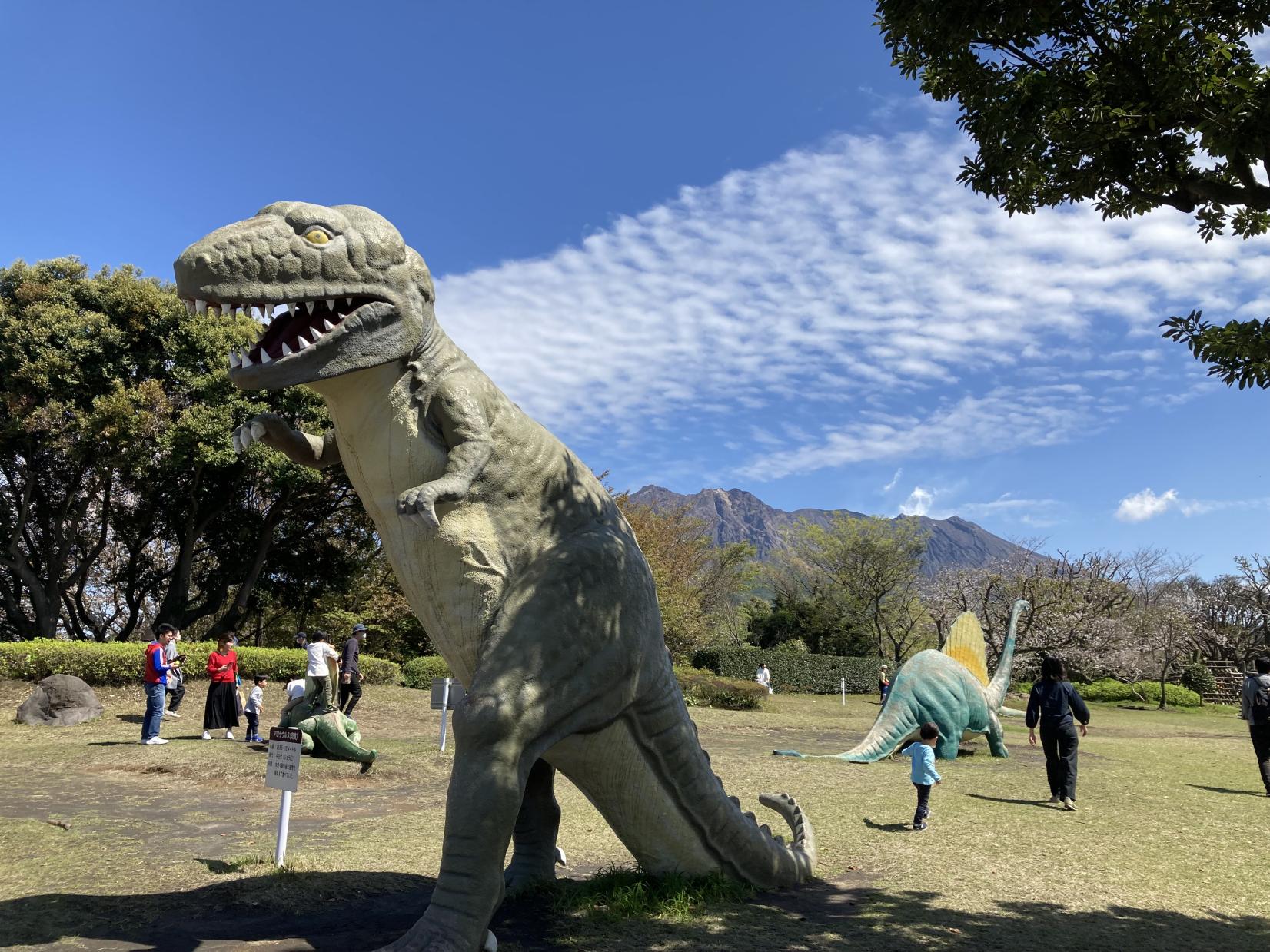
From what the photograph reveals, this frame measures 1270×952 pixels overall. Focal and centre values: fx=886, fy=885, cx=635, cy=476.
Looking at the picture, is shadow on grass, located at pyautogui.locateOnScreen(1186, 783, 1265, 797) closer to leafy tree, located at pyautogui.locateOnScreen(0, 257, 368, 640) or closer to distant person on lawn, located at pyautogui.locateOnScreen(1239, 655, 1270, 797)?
distant person on lawn, located at pyautogui.locateOnScreen(1239, 655, 1270, 797)

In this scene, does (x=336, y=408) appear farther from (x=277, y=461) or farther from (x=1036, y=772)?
(x=277, y=461)

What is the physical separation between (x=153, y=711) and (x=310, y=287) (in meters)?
9.90

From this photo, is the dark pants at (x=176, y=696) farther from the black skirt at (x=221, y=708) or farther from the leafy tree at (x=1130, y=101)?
the leafy tree at (x=1130, y=101)

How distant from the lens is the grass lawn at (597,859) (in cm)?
436

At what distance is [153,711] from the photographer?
11.2m

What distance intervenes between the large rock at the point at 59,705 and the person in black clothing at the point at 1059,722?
1266 cm

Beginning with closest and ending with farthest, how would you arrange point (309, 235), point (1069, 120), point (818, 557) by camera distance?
point (309, 235)
point (1069, 120)
point (818, 557)

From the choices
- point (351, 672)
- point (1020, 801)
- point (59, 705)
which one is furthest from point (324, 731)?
point (1020, 801)

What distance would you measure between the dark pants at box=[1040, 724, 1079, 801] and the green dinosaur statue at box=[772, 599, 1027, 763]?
299 centimetres

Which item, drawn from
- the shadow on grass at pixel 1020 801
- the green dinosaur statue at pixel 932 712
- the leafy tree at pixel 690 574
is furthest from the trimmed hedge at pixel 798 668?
the shadow on grass at pixel 1020 801

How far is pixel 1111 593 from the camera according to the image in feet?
103

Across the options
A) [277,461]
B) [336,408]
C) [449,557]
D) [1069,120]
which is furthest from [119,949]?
[277,461]

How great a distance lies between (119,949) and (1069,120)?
5.73 metres

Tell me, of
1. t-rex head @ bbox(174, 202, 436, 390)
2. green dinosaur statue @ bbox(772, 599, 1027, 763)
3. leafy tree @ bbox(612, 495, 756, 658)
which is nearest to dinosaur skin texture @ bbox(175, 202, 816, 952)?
t-rex head @ bbox(174, 202, 436, 390)
